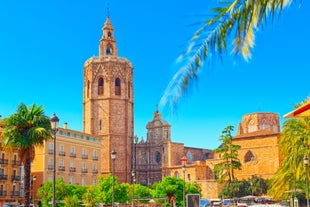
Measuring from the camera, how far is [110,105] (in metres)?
78.9

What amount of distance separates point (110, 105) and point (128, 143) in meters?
6.80

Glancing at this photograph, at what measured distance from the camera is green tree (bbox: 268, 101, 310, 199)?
3017 cm

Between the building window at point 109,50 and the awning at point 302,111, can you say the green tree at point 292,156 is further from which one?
the building window at point 109,50

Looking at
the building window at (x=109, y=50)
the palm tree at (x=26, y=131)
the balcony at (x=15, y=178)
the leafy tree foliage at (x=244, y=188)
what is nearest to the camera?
the palm tree at (x=26, y=131)

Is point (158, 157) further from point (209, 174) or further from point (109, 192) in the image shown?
point (109, 192)

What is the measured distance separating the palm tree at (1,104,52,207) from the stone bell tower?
49.7m

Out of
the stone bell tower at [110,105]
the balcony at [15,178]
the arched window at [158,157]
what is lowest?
the balcony at [15,178]

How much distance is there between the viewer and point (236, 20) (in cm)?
555

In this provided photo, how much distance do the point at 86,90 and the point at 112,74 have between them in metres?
5.60

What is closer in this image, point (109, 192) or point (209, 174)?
point (109, 192)

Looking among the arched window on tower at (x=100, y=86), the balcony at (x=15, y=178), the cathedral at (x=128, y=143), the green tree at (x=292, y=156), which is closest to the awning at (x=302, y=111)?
the green tree at (x=292, y=156)

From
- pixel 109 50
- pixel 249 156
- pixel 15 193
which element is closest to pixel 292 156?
pixel 15 193

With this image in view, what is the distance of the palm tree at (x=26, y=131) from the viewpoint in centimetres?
2689

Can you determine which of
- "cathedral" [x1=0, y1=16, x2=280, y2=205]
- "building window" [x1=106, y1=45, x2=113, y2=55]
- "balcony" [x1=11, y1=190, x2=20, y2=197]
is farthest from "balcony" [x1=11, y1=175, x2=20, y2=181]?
"building window" [x1=106, y1=45, x2=113, y2=55]
